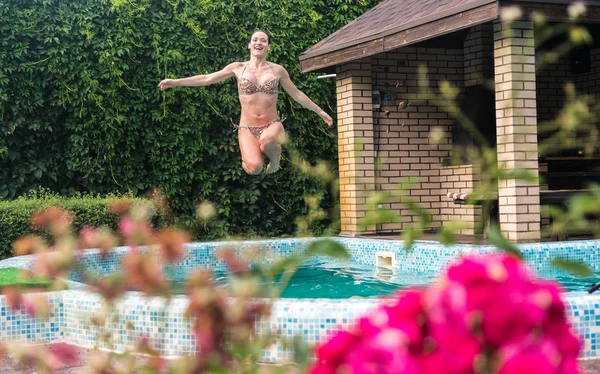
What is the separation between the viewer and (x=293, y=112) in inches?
435

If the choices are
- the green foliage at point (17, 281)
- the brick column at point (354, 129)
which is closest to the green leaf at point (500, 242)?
the green foliage at point (17, 281)

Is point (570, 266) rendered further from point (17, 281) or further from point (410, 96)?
point (410, 96)

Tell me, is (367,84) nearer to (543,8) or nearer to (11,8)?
(543,8)

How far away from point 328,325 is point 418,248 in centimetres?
397

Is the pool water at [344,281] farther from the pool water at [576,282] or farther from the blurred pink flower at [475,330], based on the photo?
the blurred pink flower at [475,330]

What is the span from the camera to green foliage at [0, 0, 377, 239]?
9.92 meters

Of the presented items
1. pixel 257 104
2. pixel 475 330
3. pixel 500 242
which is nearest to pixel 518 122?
pixel 257 104

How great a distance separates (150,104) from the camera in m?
10.4

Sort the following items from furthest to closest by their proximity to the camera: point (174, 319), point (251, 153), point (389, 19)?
1. point (389, 19)
2. point (251, 153)
3. point (174, 319)

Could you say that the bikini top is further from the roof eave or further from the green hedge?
the green hedge

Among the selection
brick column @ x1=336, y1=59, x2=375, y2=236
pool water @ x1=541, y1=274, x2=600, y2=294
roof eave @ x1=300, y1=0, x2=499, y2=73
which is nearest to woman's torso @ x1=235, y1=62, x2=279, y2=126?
roof eave @ x1=300, y1=0, x2=499, y2=73

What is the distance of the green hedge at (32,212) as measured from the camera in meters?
7.93

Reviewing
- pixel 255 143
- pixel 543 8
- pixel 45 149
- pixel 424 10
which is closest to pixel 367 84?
pixel 424 10

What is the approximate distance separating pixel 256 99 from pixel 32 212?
2470 mm
